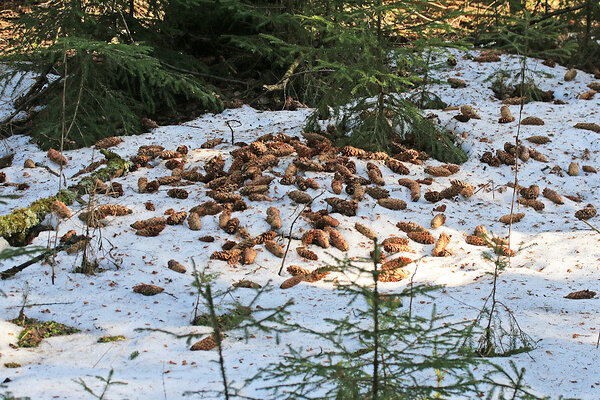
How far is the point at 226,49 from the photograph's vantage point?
8.41 m

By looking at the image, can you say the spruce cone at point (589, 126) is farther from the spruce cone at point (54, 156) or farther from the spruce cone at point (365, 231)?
the spruce cone at point (54, 156)

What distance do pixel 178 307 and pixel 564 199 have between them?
12.5ft

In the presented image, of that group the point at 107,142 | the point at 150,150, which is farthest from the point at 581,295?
the point at 107,142

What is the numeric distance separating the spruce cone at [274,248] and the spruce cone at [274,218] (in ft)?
0.74

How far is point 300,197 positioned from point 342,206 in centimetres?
37

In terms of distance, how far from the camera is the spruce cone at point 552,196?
534cm

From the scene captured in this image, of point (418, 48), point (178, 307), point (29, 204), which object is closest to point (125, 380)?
point (178, 307)

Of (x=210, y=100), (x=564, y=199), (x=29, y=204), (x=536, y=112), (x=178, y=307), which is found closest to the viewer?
(x=178, y=307)

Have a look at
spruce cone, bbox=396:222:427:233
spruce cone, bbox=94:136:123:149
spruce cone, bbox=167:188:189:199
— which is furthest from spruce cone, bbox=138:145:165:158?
spruce cone, bbox=396:222:427:233

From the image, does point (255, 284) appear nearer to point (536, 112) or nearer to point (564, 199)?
point (564, 199)

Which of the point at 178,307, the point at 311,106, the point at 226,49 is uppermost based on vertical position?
the point at 226,49

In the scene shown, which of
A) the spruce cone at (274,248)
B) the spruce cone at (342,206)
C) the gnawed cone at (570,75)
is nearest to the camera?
the spruce cone at (274,248)

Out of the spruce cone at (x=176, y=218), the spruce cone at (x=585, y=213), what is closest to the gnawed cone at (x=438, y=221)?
the spruce cone at (x=585, y=213)

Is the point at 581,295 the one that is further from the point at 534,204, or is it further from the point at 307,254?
the point at 307,254
